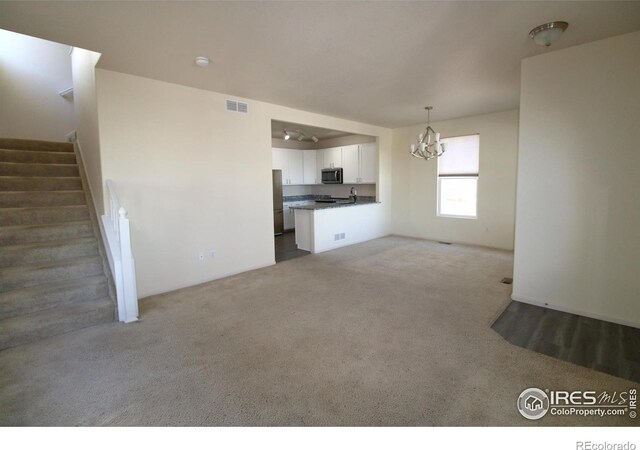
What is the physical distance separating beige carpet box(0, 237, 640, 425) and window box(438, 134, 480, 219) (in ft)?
9.99

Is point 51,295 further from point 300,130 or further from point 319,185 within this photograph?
point 319,185

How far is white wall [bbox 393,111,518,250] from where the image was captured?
5.98 metres

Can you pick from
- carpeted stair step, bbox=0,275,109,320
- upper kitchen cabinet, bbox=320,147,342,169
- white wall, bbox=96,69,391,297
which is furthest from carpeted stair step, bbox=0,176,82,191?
upper kitchen cabinet, bbox=320,147,342,169

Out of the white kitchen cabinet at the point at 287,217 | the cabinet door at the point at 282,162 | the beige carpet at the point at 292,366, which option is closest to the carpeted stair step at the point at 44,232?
the beige carpet at the point at 292,366

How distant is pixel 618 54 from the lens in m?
2.87

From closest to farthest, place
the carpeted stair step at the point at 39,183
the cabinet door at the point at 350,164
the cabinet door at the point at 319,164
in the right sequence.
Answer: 1. the carpeted stair step at the point at 39,183
2. the cabinet door at the point at 350,164
3. the cabinet door at the point at 319,164

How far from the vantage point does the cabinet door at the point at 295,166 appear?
27.8ft

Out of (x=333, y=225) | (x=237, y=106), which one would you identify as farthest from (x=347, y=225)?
(x=237, y=106)

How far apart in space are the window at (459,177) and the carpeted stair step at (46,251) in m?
6.34

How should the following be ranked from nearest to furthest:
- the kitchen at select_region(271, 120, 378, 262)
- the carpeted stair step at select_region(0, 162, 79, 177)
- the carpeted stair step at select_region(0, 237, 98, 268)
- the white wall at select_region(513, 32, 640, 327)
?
the white wall at select_region(513, 32, 640, 327), the carpeted stair step at select_region(0, 237, 98, 268), the carpeted stair step at select_region(0, 162, 79, 177), the kitchen at select_region(271, 120, 378, 262)

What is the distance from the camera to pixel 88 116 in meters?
3.98

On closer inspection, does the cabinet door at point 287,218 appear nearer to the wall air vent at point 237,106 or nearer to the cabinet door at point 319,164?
the cabinet door at point 319,164

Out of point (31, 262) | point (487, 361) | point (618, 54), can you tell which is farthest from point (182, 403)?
point (618, 54)

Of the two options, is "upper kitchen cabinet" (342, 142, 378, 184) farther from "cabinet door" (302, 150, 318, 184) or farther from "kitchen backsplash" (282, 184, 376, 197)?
"cabinet door" (302, 150, 318, 184)
